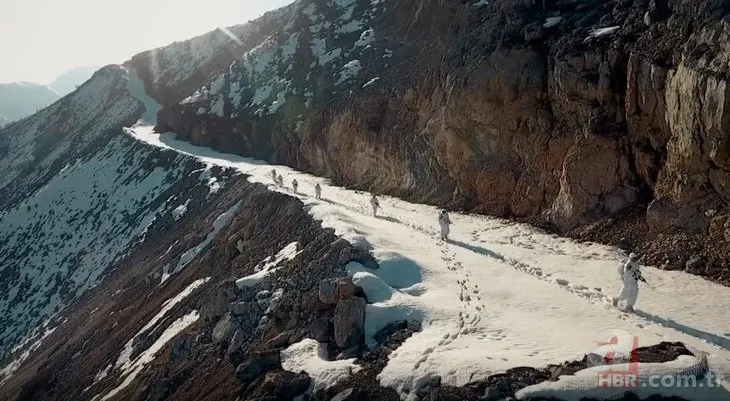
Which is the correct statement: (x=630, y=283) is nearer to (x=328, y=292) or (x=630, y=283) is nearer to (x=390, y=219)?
(x=328, y=292)

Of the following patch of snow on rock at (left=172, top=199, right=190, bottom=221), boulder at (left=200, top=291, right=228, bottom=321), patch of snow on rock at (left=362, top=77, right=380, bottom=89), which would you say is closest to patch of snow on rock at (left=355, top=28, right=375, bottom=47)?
patch of snow on rock at (left=362, top=77, right=380, bottom=89)

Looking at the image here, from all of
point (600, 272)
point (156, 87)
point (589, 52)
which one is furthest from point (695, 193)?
point (156, 87)

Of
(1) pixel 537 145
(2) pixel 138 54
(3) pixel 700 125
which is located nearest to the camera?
(3) pixel 700 125

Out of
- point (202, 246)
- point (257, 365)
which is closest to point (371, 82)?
point (202, 246)

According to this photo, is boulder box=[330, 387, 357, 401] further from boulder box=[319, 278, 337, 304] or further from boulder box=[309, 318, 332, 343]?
boulder box=[319, 278, 337, 304]

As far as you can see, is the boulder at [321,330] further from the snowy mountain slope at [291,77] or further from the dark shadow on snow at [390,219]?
the snowy mountain slope at [291,77]

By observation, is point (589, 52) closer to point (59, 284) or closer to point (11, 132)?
point (59, 284)
